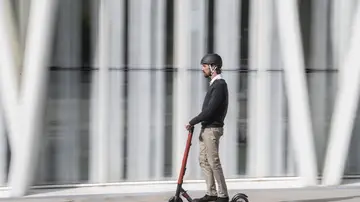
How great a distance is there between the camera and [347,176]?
419 inches

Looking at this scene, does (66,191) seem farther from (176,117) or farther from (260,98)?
(260,98)

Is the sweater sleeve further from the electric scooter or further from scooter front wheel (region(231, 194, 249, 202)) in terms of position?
scooter front wheel (region(231, 194, 249, 202))

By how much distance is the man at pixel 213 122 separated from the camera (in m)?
7.63

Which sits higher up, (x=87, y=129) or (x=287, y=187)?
(x=87, y=129)

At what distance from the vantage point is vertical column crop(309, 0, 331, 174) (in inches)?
408

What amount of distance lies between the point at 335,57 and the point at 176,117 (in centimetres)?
284

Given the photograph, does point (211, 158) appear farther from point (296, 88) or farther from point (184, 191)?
point (296, 88)

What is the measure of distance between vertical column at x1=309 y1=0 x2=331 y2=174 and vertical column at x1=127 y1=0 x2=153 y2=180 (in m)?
2.70

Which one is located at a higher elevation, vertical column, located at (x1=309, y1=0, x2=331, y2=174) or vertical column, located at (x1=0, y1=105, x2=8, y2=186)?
vertical column, located at (x1=309, y1=0, x2=331, y2=174)

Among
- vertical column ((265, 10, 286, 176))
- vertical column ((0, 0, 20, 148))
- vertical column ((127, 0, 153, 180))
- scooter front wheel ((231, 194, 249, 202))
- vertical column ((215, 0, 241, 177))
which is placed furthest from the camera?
vertical column ((265, 10, 286, 176))

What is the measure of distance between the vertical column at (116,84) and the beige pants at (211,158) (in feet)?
7.05

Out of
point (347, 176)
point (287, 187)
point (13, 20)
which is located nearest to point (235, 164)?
point (287, 187)

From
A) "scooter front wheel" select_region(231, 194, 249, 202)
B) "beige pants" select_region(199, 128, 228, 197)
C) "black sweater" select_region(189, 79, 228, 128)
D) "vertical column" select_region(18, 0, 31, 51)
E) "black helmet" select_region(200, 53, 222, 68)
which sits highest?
"vertical column" select_region(18, 0, 31, 51)

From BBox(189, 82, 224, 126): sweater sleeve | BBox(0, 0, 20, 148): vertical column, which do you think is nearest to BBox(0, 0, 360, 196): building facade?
BBox(0, 0, 20, 148): vertical column
